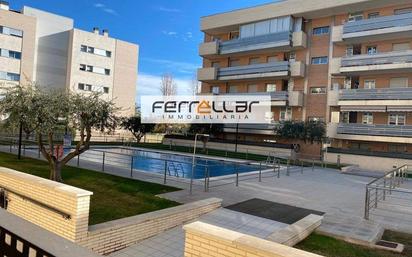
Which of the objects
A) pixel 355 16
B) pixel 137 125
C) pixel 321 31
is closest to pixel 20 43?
pixel 137 125

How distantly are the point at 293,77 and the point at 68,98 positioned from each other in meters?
26.7

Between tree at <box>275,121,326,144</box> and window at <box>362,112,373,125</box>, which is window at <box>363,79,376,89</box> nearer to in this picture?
window at <box>362,112,373,125</box>

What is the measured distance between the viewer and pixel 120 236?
6324mm

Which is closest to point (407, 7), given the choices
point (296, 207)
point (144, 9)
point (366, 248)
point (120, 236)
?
point (144, 9)

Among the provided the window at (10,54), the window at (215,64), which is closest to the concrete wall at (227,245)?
the window at (215,64)

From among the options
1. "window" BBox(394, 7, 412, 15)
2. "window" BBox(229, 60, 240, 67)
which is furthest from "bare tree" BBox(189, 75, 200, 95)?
"window" BBox(394, 7, 412, 15)

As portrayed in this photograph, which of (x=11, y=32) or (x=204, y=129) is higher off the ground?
(x=11, y=32)

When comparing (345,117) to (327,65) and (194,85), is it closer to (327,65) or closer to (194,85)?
(327,65)

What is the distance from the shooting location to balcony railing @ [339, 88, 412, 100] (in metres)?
26.0

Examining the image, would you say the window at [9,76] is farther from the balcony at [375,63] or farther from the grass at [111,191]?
the balcony at [375,63]

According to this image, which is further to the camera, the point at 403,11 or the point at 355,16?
the point at 355,16

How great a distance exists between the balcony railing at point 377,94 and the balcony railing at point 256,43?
24.5 ft

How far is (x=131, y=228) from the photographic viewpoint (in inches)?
257

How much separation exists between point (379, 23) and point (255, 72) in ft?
38.3
